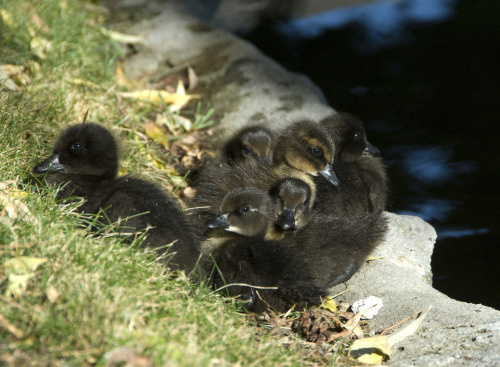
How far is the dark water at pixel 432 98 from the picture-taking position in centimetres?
575

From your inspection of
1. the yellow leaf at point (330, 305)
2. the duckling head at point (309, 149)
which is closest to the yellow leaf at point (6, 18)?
the duckling head at point (309, 149)

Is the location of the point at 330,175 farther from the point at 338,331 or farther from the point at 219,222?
the point at 338,331

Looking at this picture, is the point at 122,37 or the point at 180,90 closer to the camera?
the point at 180,90

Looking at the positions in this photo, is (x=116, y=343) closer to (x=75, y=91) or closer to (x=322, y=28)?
(x=75, y=91)

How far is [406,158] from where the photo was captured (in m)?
6.93

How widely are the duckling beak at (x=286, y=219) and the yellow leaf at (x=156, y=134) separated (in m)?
2.05

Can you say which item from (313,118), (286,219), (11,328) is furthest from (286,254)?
(313,118)

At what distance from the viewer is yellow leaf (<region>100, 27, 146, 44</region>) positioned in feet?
24.9

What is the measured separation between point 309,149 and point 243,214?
1.01 meters

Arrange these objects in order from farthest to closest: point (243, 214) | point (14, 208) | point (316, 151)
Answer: point (316, 151)
point (243, 214)
point (14, 208)

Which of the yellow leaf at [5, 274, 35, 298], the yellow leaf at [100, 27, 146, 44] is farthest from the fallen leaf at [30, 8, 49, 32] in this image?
the yellow leaf at [5, 274, 35, 298]

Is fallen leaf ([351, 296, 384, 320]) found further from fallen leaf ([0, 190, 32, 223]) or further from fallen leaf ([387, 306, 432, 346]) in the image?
fallen leaf ([0, 190, 32, 223])

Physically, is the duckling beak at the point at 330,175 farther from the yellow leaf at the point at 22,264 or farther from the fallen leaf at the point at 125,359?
the fallen leaf at the point at 125,359

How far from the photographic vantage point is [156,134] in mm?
6402
